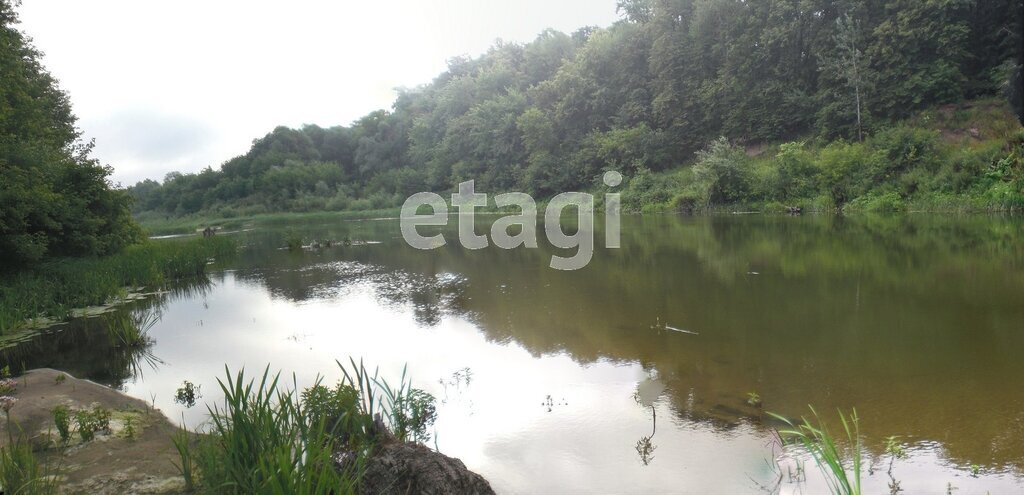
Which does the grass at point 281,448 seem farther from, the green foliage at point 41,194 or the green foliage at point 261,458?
the green foliage at point 41,194

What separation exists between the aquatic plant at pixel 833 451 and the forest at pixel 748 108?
53.1 feet

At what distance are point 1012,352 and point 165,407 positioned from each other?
7.27 m

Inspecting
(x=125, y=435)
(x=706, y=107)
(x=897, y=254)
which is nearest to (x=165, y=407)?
(x=125, y=435)

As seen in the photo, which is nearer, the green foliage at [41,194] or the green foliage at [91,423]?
the green foliage at [91,423]

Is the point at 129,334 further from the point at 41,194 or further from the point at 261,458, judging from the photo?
the point at 261,458

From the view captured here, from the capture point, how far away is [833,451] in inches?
97.8

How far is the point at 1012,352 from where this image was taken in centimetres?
516

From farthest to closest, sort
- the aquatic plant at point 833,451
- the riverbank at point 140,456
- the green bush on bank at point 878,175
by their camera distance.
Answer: the green bush on bank at point 878,175, the riverbank at point 140,456, the aquatic plant at point 833,451

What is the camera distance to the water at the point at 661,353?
144 inches

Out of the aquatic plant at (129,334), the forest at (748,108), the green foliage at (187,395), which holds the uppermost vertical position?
the forest at (748,108)

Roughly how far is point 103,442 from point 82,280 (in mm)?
8352

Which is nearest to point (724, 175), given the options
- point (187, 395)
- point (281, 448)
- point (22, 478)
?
point (187, 395)

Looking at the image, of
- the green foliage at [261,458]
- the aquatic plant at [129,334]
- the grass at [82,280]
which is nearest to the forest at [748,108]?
the grass at [82,280]

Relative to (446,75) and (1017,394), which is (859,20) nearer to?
(1017,394)
